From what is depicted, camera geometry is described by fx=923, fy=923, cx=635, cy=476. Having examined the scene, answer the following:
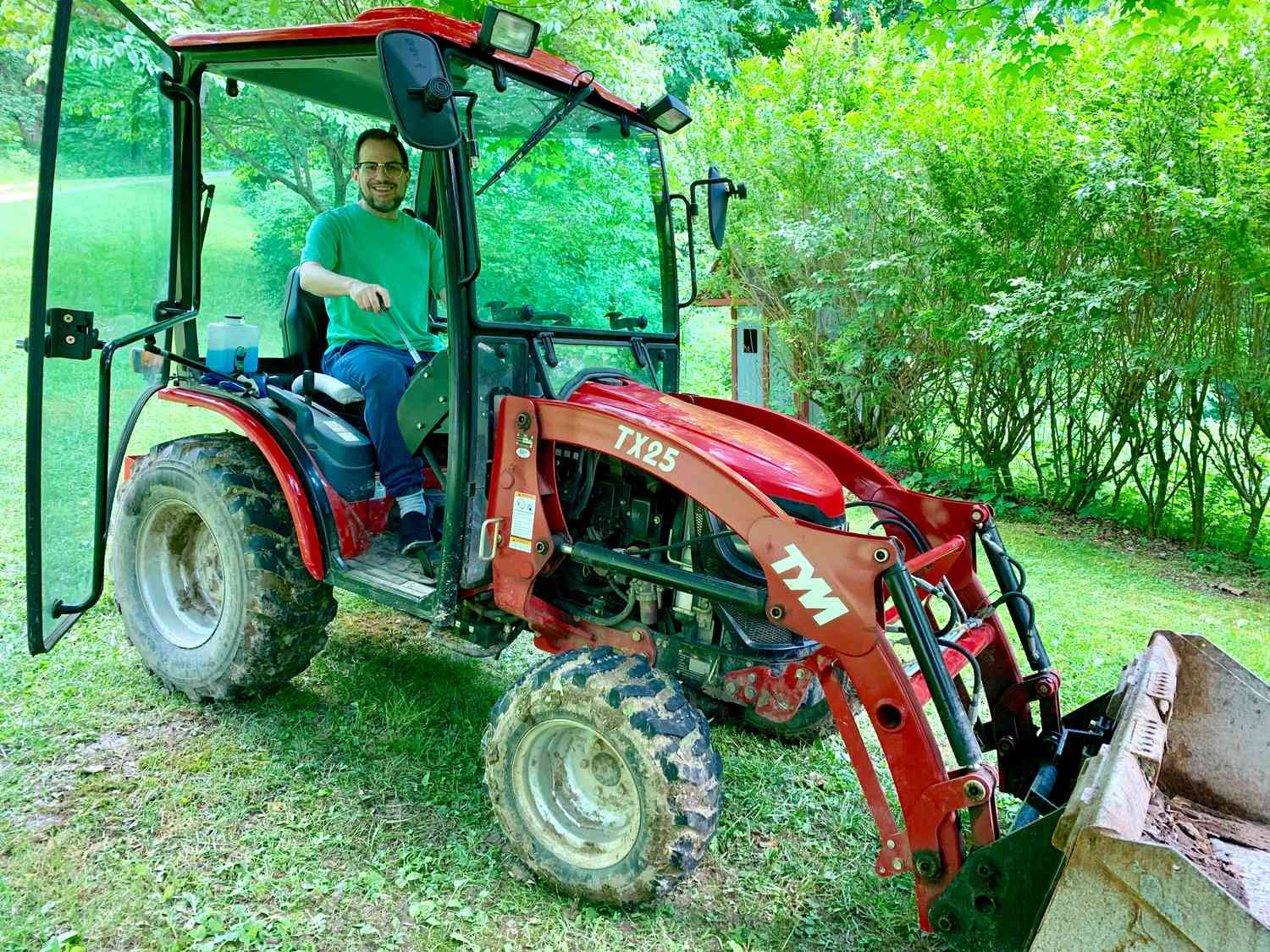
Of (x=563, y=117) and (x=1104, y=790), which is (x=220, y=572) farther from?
(x=1104, y=790)

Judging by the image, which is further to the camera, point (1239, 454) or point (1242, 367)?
point (1239, 454)

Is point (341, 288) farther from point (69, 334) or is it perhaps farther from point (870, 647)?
point (870, 647)

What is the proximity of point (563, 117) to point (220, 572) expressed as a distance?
7.70 feet

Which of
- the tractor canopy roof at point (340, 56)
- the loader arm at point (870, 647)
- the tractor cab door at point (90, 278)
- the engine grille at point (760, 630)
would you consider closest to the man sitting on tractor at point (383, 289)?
the tractor canopy roof at point (340, 56)

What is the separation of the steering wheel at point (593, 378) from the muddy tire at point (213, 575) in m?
1.27

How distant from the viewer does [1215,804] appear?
2.78m

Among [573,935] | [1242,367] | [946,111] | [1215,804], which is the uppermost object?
[946,111]

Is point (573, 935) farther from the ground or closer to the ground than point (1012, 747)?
closer to the ground

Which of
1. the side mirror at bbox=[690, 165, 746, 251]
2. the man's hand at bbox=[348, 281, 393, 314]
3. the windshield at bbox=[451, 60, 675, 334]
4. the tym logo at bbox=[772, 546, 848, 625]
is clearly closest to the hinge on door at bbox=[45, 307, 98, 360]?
the man's hand at bbox=[348, 281, 393, 314]

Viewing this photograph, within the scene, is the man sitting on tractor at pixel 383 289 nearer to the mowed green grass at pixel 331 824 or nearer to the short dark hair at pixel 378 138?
the short dark hair at pixel 378 138

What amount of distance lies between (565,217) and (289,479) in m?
1.38

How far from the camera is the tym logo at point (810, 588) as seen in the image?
2.41 m

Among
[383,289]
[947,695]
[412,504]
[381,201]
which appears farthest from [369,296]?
[947,695]

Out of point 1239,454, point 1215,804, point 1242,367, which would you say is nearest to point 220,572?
point 1215,804
